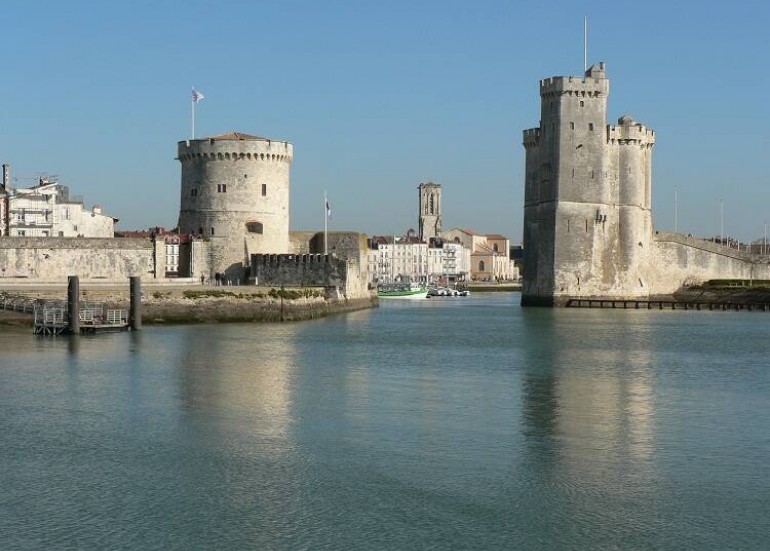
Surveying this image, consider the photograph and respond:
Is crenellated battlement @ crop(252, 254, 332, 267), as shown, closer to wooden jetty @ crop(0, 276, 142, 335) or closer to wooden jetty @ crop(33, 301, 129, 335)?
wooden jetty @ crop(0, 276, 142, 335)

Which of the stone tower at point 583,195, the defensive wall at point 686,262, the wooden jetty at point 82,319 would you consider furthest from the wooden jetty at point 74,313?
the defensive wall at point 686,262

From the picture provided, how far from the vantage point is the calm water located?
44.5ft

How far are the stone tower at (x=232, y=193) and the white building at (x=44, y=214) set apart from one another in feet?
44.2

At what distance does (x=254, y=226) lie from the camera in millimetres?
55250

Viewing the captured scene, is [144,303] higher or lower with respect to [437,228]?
lower

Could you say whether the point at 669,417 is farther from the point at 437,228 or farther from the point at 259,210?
the point at 437,228

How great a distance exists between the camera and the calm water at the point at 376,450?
1358cm

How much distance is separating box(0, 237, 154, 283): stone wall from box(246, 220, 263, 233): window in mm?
4566

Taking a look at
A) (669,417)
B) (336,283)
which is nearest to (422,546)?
(669,417)

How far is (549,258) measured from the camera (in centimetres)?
6500

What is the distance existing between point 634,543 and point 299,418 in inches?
349

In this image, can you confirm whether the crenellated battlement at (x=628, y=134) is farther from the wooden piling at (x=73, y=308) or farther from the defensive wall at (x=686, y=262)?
the wooden piling at (x=73, y=308)

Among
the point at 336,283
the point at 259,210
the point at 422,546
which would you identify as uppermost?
the point at 259,210

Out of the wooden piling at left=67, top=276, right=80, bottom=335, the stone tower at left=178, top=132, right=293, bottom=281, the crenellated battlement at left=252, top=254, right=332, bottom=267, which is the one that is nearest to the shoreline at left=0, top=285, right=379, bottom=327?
the wooden piling at left=67, top=276, right=80, bottom=335
